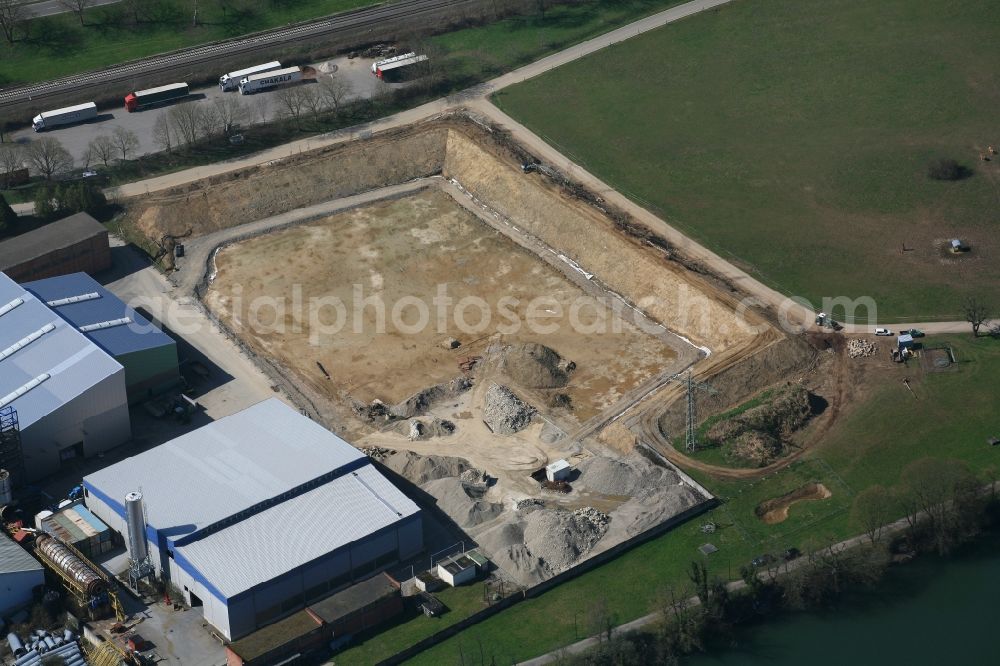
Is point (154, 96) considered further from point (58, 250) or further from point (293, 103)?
point (58, 250)

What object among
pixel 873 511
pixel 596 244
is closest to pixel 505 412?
pixel 596 244

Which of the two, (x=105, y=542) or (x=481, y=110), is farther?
(x=481, y=110)

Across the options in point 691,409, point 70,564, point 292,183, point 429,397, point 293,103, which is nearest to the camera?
point 70,564

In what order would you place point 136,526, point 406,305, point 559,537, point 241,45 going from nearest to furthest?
1. point 136,526
2. point 559,537
3. point 406,305
4. point 241,45

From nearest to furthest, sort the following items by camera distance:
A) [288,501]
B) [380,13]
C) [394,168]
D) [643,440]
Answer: [288,501]
[643,440]
[394,168]
[380,13]

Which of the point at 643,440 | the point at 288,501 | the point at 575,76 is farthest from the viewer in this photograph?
the point at 575,76

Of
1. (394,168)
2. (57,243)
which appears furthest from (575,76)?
(57,243)

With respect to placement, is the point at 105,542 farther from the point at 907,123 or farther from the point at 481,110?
the point at 907,123
